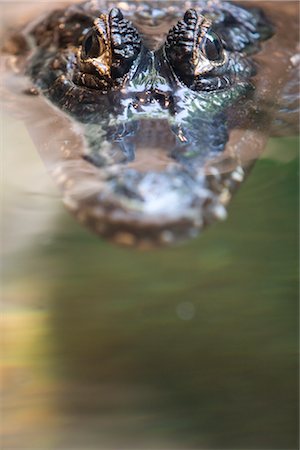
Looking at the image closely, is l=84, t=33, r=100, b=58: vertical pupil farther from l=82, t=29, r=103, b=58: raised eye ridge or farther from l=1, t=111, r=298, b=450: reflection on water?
l=1, t=111, r=298, b=450: reflection on water

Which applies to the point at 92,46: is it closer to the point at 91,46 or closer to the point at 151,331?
the point at 91,46

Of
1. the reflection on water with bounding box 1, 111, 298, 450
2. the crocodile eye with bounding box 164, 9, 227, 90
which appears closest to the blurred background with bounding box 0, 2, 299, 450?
the reflection on water with bounding box 1, 111, 298, 450

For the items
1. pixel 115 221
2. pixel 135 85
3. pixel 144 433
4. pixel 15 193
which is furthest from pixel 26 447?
pixel 135 85

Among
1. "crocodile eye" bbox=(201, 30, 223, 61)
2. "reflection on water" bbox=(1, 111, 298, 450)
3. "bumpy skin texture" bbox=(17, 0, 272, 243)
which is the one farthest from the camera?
"crocodile eye" bbox=(201, 30, 223, 61)

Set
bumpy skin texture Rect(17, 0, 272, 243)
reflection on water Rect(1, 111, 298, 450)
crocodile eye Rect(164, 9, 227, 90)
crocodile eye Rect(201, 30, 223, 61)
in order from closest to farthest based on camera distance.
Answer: bumpy skin texture Rect(17, 0, 272, 243) → reflection on water Rect(1, 111, 298, 450) → crocodile eye Rect(164, 9, 227, 90) → crocodile eye Rect(201, 30, 223, 61)

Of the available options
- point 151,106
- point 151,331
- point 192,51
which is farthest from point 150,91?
point 151,331

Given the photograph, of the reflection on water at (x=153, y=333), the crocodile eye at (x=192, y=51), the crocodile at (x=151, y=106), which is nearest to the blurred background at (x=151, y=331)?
the reflection on water at (x=153, y=333)

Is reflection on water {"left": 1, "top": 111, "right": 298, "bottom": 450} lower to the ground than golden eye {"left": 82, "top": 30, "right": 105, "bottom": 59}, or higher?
lower
